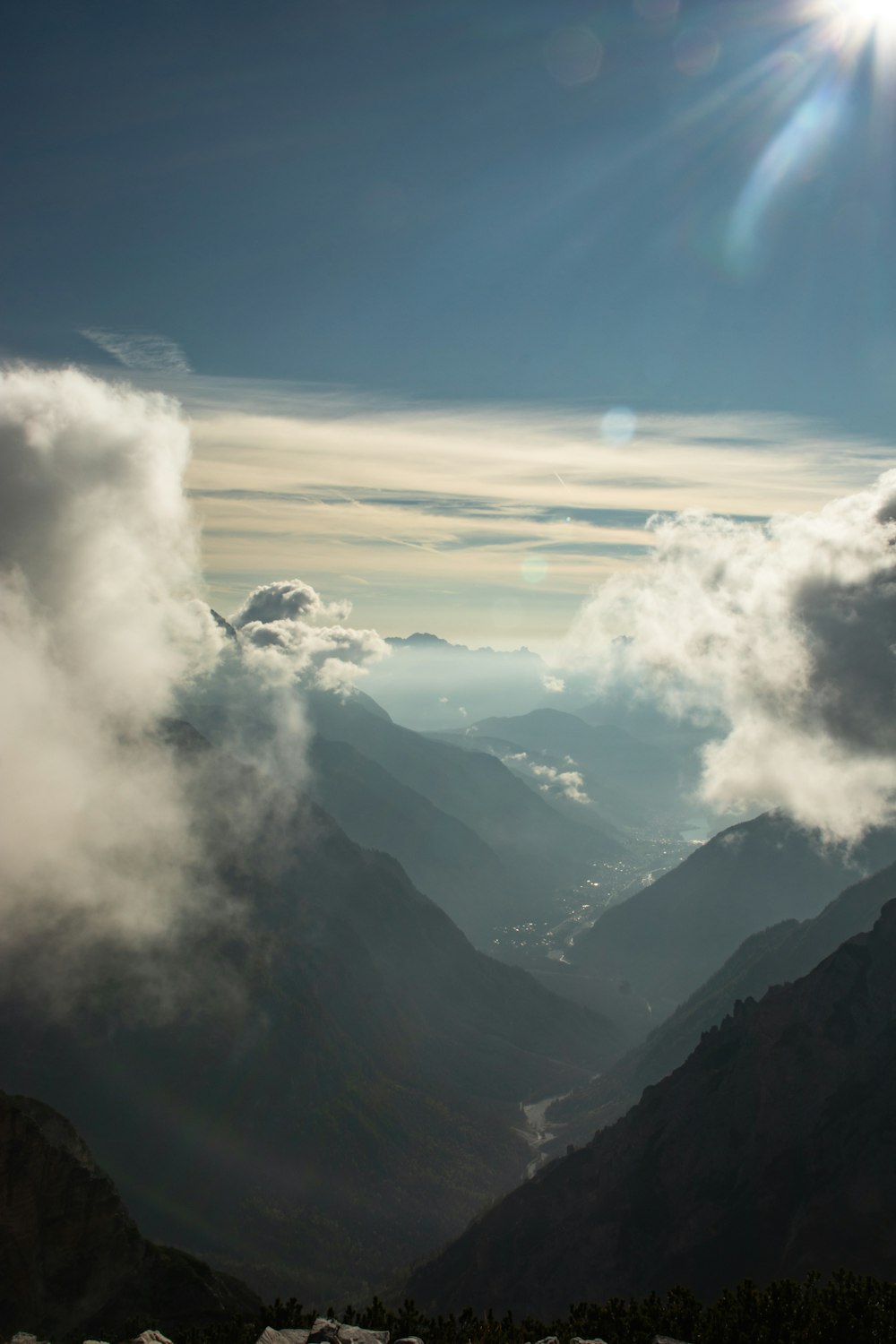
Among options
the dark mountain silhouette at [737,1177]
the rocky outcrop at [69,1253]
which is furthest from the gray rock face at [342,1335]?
the dark mountain silhouette at [737,1177]

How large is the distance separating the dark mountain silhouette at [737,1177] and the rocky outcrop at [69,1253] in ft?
213

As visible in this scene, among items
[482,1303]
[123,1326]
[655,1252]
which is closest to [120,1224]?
[123,1326]

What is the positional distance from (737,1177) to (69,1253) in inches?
4042

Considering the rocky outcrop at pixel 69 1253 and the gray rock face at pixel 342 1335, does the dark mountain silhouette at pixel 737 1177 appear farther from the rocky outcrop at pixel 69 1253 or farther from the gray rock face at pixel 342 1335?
the gray rock face at pixel 342 1335

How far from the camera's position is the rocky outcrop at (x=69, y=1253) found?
331ft

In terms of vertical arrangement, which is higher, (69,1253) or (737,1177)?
(737,1177)

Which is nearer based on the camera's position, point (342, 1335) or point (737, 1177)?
point (342, 1335)

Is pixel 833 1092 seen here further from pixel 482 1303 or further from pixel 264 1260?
pixel 264 1260

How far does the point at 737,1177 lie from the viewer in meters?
140

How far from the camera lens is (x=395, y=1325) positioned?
89.4 metres

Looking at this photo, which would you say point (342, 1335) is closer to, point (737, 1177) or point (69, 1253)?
point (69, 1253)

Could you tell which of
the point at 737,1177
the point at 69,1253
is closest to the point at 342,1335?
the point at 69,1253

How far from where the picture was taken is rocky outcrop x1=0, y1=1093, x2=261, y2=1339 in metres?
101

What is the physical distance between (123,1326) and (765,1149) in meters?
100
